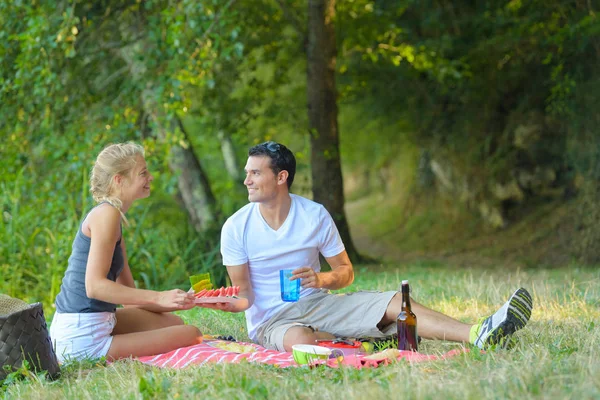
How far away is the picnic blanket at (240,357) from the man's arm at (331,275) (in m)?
0.45

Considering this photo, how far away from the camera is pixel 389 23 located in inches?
519

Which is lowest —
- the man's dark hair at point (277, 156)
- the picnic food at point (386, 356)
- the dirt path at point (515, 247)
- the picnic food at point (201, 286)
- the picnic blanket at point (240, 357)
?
the dirt path at point (515, 247)

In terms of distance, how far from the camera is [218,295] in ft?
15.8

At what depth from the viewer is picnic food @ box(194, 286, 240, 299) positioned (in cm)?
471

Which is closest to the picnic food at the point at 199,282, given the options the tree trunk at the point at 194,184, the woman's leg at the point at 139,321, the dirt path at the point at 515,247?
the woman's leg at the point at 139,321

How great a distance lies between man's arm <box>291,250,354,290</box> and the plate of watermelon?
15.6 inches

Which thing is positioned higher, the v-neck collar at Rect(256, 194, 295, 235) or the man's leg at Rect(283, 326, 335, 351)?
the v-neck collar at Rect(256, 194, 295, 235)

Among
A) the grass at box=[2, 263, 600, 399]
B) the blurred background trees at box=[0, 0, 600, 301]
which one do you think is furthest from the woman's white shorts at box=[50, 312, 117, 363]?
the blurred background trees at box=[0, 0, 600, 301]

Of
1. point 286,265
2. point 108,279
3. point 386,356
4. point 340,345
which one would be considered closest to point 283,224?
point 286,265

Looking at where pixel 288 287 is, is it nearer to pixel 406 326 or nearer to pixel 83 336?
pixel 406 326

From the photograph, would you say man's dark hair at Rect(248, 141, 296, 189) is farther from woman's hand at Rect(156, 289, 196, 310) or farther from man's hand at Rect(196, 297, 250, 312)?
woman's hand at Rect(156, 289, 196, 310)

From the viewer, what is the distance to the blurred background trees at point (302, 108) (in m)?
9.02

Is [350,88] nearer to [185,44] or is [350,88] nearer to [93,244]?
[185,44]

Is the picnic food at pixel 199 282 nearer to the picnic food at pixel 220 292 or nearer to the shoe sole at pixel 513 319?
the picnic food at pixel 220 292
